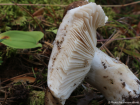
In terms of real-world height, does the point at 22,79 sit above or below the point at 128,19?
below

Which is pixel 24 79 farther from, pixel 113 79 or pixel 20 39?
pixel 113 79

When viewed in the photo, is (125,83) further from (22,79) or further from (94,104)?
(22,79)

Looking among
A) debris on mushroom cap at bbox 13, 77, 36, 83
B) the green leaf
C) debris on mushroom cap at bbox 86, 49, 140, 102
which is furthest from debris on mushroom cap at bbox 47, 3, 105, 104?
debris on mushroom cap at bbox 13, 77, 36, 83

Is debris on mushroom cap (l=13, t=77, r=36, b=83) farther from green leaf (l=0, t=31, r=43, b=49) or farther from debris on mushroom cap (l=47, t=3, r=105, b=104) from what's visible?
debris on mushroom cap (l=47, t=3, r=105, b=104)

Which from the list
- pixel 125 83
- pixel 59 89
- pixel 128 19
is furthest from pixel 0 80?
pixel 128 19

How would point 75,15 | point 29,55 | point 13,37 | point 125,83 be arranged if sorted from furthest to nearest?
point 29,55
point 13,37
point 125,83
point 75,15

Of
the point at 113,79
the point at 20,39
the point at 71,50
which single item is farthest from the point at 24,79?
the point at 113,79
